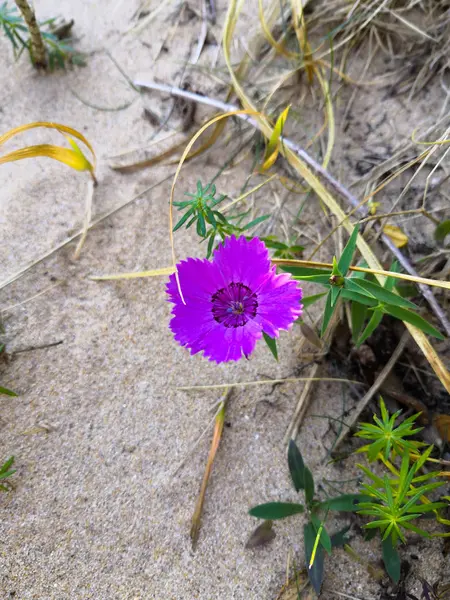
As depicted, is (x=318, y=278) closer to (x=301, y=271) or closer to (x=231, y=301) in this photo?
(x=301, y=271)

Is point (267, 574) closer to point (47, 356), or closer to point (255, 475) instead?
point (255, 475)

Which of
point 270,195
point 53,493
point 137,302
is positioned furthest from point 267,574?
point 270,195

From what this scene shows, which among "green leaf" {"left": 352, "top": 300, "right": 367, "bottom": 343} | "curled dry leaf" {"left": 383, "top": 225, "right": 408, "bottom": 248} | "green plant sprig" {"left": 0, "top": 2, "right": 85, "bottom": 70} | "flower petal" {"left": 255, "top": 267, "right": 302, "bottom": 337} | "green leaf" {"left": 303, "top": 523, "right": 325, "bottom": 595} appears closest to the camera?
"flower petal" {"left": 255, "top": 267, "right": 302, "bottom": 337}

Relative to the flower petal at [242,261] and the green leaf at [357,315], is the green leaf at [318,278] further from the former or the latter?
the green leaf at [357,315]

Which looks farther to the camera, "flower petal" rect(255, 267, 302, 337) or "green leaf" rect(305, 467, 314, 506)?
"green leaf" rect(305, 467, 314, 506)

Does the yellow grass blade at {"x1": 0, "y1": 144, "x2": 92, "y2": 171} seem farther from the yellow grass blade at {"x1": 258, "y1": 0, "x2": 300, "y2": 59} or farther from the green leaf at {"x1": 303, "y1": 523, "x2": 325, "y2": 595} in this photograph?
the green leaf at {"x1": 303, "y1": 523, "x2": 325, "y2": 595}

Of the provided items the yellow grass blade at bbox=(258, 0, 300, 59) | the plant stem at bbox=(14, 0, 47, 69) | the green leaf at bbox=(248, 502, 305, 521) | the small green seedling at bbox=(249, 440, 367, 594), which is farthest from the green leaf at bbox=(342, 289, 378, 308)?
the plant stem at bbox=(14, 0, 47, 69)

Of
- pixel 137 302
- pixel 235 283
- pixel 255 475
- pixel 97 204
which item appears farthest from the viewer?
pixel 97 204
